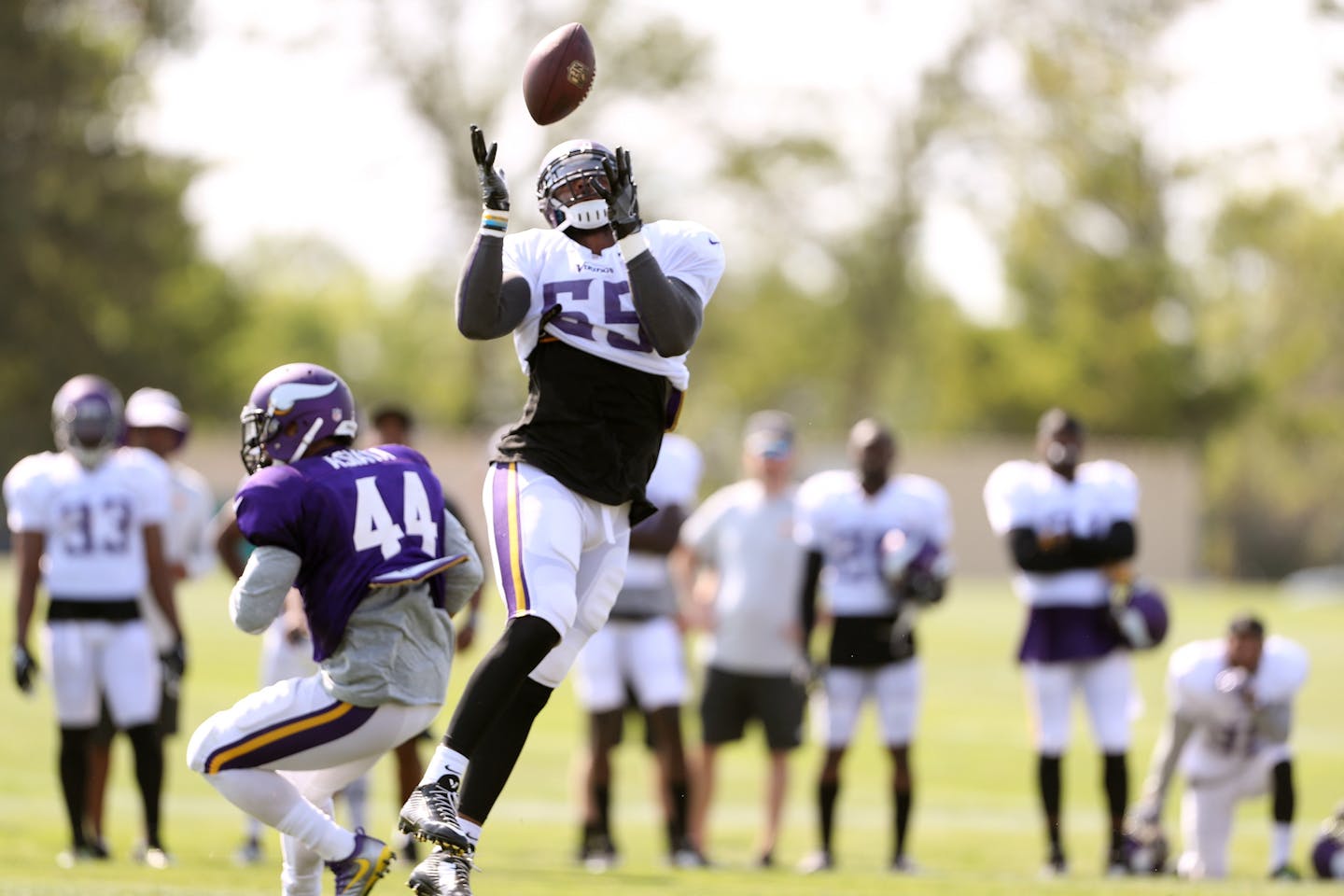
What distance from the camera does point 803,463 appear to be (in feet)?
164

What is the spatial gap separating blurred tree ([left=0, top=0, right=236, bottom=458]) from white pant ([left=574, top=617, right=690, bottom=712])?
107 ft

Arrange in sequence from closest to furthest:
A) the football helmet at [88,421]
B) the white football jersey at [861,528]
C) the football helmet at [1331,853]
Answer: the football helmet at [88,421] < the football helmet at [1331,853] < the white football jersey at [861,528]

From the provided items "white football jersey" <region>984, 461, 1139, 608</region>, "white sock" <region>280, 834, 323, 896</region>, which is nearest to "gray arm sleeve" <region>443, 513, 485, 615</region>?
"white sock" <region>280, 834, 323, 896</region>

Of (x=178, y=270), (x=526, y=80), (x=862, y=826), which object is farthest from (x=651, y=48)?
(x=526, y=80)

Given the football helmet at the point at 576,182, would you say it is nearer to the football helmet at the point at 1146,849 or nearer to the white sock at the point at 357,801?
the white sock at the point at 357,801

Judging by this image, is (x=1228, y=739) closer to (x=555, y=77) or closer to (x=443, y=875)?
(x=555, y=77)

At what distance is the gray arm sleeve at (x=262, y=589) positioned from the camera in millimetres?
5398

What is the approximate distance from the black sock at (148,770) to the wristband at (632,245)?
483cm

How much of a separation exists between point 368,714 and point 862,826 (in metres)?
7.97

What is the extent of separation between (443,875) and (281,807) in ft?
2.29

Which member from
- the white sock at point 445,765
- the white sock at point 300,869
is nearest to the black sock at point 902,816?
the white sock at point 300,869

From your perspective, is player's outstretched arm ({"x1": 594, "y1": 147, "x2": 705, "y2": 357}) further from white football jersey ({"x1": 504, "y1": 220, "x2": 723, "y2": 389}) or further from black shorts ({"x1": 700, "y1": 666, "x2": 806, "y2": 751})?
black shorts ({"x1": 700, "y1": 666, "x2": 806, "y2": 751})

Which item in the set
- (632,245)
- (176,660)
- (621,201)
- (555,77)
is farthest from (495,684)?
(176,660)

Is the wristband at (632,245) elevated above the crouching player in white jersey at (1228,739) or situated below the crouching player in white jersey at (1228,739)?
above
